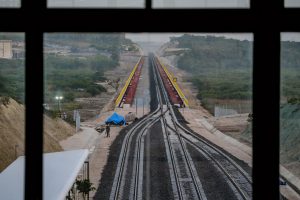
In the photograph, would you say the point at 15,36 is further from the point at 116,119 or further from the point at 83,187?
the point at 116,119

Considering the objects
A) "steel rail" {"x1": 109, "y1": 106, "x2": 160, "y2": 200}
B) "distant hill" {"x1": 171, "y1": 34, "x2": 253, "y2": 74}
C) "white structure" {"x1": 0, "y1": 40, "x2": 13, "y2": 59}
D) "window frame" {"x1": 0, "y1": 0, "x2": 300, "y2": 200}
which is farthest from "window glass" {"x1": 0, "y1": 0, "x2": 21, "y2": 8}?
"steel rail" {"x1": 109, "y1": 106, "x2": 160, "y2": 200}

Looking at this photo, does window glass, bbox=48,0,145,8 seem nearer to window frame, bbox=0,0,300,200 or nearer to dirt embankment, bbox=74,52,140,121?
window frame, bbox=0,0,300,200

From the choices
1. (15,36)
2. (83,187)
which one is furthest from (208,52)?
(15,36)

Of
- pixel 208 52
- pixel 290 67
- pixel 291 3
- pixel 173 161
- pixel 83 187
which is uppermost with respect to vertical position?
pixel 208 52

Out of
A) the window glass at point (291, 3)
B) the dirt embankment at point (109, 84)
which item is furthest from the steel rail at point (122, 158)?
the window glass at point (291, 3)

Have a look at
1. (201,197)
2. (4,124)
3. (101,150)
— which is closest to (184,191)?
(201,197)

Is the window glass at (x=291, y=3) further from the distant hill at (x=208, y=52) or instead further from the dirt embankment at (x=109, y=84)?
the dirt embankment at (x=109, y=84)
